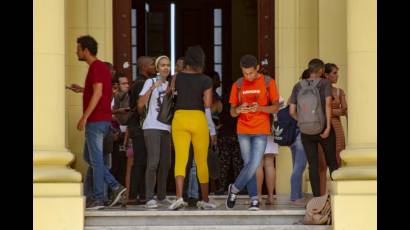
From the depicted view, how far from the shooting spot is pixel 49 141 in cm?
1316

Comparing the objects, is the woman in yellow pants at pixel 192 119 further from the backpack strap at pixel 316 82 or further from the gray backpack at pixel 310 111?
the backpack strap at pixel 316 82

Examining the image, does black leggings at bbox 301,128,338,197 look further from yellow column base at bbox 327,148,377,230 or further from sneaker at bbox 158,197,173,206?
sneaker at bbox 158,197,173,206

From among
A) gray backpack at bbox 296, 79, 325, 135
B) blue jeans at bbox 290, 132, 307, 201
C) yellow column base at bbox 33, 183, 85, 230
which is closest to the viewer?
yellow column base at bbox 33, 183, 85, 230

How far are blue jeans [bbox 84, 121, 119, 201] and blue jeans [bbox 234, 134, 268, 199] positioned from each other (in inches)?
54.3

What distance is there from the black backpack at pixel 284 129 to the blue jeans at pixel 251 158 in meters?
0.73

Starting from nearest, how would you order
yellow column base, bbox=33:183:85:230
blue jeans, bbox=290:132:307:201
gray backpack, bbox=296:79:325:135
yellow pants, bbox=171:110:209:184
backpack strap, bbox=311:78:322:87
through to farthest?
yellow column base, bbox=33:183:85:230 < yellow pants, bbox=171:110:209:184 < gray backpack, bbox=296:79:325:135 < backpack strap, bbox=311:78:322:87 < blue jeans, bbox=290:132:307:201

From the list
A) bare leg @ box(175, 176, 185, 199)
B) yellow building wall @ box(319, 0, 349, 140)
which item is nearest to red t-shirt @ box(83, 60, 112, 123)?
bare leg @ box(175, 176, 185, 199)

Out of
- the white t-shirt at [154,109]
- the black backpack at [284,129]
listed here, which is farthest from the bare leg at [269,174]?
the white t-shirt at [154,109]

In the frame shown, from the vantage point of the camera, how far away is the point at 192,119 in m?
13.4

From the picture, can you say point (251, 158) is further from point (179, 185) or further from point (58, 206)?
point (58, 206)

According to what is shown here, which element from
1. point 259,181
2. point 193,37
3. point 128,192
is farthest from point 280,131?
point 193,37

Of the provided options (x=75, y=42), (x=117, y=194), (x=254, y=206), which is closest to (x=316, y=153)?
(x=254, y=206)

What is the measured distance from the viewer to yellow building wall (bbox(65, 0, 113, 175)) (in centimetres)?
1539

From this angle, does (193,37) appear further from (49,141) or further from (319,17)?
(49,141)
